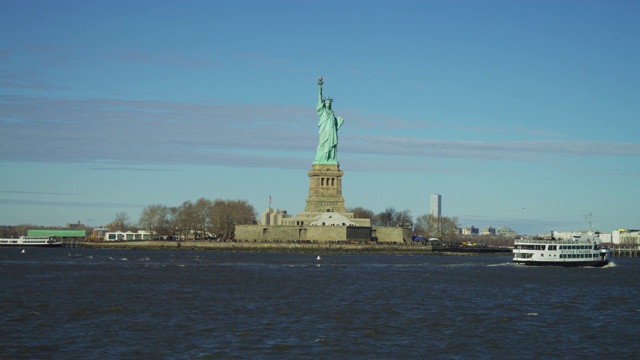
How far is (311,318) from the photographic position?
52.1m

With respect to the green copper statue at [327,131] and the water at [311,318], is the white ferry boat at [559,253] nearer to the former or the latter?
the water at [311,318]

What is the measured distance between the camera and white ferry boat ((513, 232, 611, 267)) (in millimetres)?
116500

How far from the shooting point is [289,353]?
3997 cm

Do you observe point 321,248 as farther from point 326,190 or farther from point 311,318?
point 311,318

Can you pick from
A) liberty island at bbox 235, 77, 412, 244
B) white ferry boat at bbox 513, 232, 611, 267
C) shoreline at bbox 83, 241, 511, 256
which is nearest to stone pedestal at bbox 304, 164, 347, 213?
liberty island at bbox 235, 77, 412, 244

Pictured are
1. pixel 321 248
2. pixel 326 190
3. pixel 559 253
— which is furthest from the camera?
pixel 326 190

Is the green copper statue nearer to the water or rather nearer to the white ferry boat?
the white ferry boat

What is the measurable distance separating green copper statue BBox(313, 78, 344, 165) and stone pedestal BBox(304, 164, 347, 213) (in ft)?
5.91

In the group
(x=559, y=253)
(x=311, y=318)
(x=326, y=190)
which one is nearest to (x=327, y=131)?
(x=326, y=190)

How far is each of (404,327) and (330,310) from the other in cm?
844

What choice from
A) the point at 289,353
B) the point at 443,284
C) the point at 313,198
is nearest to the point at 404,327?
the point at 289,353

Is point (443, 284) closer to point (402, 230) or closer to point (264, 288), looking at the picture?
point (264, 288)

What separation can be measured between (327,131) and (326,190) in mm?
11427

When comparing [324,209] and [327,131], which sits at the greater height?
[327,131]
